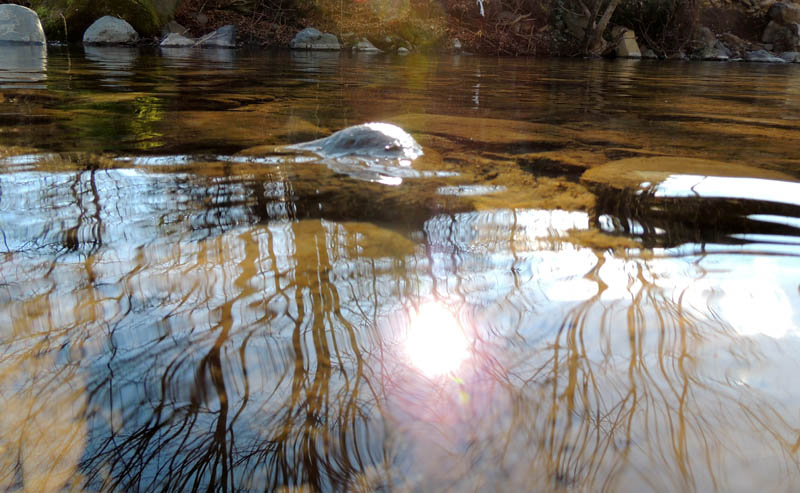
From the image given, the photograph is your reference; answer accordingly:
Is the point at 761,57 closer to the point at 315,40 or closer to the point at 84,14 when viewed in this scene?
the point at 315,40

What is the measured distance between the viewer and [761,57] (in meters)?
15.6

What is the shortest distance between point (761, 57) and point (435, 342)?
18434mm

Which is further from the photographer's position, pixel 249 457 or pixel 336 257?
pixel 336 257

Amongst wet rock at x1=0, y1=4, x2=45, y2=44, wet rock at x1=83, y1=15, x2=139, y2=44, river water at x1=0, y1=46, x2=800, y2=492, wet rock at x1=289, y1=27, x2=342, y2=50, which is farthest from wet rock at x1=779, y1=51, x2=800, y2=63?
wet rock at x1=0, y1=4, x2=45, y2=44

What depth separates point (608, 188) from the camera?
7.47 ft

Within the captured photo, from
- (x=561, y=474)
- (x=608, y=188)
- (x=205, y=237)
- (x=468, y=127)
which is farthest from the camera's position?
(x=468, y=127)

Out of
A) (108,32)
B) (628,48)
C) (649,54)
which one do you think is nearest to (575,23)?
(628,48)

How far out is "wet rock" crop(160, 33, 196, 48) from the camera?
13164 millimetres

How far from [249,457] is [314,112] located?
3422 mm

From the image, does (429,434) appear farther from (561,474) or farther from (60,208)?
(60,208)

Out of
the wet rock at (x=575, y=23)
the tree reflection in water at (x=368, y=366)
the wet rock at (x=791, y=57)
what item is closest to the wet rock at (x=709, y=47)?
the wet rock at (x=791, y=57)

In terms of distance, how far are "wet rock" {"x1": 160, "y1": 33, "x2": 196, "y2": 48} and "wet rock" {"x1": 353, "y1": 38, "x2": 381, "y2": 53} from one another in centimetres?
407

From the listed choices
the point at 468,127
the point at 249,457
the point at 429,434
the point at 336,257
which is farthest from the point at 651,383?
the point at 468,127

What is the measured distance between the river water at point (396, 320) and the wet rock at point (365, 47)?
40.5 ft
